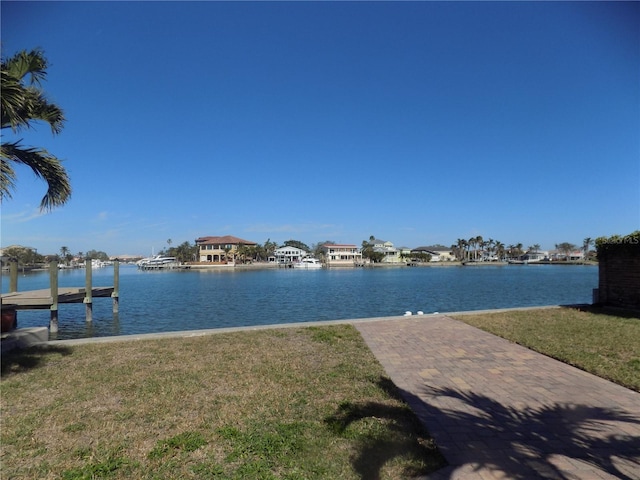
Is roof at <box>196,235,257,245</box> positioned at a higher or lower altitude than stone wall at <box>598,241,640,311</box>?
higher

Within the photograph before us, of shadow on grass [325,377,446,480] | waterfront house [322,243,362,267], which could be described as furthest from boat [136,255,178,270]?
shadow on grass [325,377,446,480]

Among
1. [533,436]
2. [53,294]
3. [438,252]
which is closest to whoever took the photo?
[533,436]

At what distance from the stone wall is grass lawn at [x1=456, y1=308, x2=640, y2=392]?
38.4 inches

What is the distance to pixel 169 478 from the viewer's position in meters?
3.03

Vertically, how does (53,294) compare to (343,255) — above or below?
below

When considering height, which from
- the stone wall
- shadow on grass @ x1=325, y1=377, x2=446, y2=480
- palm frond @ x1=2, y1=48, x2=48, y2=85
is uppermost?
palm frond @ x1=2, y1=48, x2=48, y2=85

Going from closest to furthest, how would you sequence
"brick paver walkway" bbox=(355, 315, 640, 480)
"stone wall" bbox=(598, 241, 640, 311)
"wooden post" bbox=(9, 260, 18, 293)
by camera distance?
"brick paver walkway" bbox=(355, 315, 640, 480)
"stone wall" bbox=(598, 241, 640, 311)
"wooden post" bbox=(9, 260, 18, 293)

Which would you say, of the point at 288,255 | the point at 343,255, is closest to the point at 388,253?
the point at 343,255

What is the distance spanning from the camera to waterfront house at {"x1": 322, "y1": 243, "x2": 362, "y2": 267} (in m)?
109

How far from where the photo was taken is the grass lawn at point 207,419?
320 centimetres

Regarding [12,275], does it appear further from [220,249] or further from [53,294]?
[220,249]

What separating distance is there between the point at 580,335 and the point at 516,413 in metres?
5.40

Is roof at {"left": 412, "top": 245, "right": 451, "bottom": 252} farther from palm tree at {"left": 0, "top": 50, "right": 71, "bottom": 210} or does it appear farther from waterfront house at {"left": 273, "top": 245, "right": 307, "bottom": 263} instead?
palm tree at {"left": 0, "top": 50, "right": 71, "bottom": 210}

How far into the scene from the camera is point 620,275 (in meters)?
12.2
